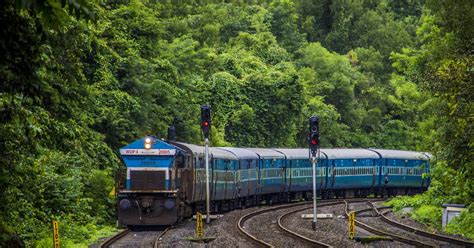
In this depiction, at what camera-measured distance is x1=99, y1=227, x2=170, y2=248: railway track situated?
2353cm

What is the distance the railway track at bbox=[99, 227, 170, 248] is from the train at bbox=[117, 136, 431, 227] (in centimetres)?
123

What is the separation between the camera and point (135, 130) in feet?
130

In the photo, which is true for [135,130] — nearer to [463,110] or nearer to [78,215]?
[78,215]

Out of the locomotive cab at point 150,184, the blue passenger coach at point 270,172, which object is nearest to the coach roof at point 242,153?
the blue passenger coach at point 270,172

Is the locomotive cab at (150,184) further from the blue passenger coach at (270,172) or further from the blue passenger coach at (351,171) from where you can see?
the blue passenger coach at (351,171)

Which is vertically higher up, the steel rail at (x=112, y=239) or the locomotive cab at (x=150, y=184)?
the locomotive cab at (x=150, y=184)

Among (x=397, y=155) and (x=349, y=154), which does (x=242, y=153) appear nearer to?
(x=349, y=154)

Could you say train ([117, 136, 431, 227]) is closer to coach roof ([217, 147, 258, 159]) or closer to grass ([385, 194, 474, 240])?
coach roof ([217, 147, 258, 159])

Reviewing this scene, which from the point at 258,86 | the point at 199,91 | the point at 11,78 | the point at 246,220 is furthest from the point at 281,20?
the point at 11,78

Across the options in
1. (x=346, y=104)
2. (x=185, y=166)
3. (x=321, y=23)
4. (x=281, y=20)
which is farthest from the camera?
(x=321, y=23)

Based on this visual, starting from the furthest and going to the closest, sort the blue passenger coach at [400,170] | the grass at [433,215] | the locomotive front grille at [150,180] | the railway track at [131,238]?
the blue passenger coach at [400,170]
the locomotive front grille at [150,180]
the grass at [433,215]
the railway track at [131,238]

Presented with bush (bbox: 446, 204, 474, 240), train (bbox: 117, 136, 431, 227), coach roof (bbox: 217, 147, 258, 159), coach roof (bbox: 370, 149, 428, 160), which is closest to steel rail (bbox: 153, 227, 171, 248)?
train (bbox: 117, 136, 431, 227)

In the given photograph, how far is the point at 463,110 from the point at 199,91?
123 ft

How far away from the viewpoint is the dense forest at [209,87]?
60.6 ft
